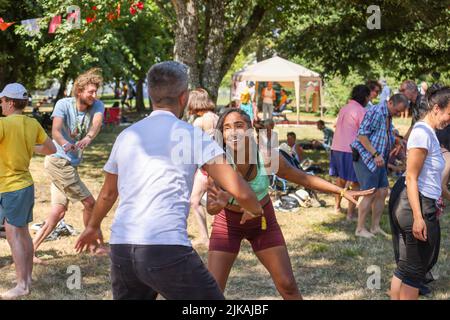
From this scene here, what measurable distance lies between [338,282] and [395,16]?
8.09 metres

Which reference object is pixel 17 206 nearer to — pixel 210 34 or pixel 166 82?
pixel 166 82

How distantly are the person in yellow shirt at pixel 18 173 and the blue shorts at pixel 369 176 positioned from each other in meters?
3.96

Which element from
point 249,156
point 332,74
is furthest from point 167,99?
point 332,74

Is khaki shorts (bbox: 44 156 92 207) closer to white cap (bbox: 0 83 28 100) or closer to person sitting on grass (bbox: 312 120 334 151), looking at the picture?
white cap (bbox: 0 83 28 100)

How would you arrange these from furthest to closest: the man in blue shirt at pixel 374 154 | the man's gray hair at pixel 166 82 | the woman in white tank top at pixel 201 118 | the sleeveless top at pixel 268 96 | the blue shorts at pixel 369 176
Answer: the sleeveless top at pixel 268 96 → the blue shorts at pixel 369 176 → the man in blue shirt at pixel 374 154 → the woman in white tank top at pixel 201 118 → the man's gray hair at pixel 166 82

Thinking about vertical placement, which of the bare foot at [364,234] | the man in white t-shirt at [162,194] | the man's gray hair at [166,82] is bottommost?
the bare foot at [364,234]

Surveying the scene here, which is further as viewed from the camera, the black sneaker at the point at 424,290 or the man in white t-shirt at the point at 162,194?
the black sneaker at the point at 424,290

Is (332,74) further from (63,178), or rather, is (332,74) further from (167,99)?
(167,99)

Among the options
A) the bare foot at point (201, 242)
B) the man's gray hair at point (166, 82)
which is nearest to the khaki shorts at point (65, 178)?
the bare foot at point (201, 242)

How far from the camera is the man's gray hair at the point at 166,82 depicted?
319cm

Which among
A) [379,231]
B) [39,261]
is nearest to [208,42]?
[379,231]

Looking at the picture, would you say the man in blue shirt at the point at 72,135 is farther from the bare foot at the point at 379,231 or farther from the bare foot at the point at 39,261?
the bare foot at the point at 379,231

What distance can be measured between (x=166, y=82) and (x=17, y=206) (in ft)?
9.40

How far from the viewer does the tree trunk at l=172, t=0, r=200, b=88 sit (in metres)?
11.3
